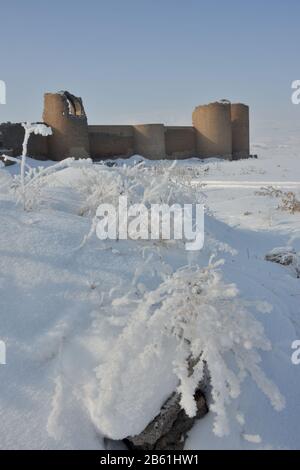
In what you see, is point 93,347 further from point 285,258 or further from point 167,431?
point 285,258

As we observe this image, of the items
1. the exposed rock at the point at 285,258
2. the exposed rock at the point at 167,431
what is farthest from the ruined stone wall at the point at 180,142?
the exposed rock at the point at 167,431

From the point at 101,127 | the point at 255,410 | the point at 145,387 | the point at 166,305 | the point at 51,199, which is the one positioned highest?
the point at 101,127

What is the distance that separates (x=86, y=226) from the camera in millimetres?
2170

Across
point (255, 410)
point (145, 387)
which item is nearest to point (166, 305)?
point (145, 387)

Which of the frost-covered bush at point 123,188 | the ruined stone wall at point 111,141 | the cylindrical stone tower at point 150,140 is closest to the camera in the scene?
the frost-covered bush at point 123,188

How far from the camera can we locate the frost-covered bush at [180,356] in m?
1.21

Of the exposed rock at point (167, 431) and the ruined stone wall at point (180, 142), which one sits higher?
the ruined stone wall at point (180, 142)

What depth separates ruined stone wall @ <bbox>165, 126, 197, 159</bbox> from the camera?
975 inches

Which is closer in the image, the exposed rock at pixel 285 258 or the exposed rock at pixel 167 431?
the exposed rock at pixel 167 431

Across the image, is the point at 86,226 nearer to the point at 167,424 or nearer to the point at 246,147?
the point at 167,424

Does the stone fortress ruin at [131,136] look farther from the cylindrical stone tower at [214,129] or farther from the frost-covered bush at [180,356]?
the frost-covered bush at [180,356]

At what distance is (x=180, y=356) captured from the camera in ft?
4.27

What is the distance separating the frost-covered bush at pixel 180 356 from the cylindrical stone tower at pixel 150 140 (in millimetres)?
22240
